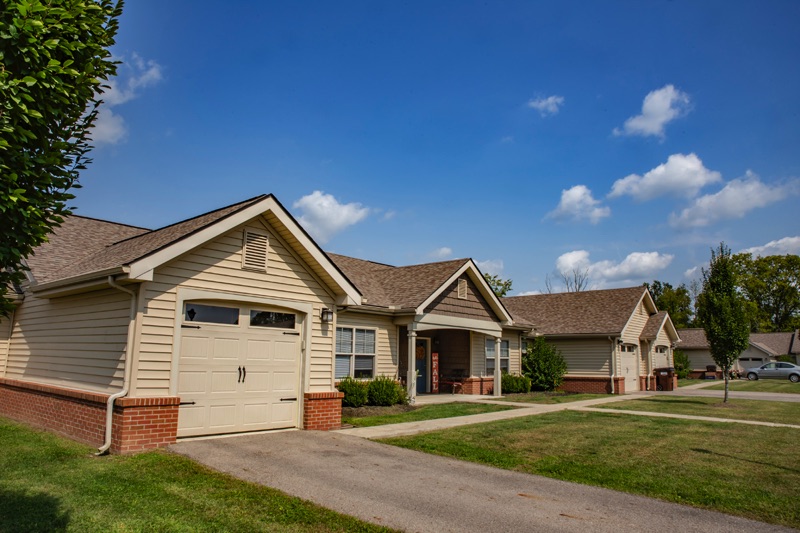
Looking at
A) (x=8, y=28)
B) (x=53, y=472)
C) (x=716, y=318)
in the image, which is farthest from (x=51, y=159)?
(x=716, y=318)

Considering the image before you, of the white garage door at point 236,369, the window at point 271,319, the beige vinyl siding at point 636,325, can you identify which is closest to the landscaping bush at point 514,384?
the beige vinyl siding at point 636,325

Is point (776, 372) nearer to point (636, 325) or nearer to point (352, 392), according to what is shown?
point (636, 325)

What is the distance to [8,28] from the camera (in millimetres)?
4000

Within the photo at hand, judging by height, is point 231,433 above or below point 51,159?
below

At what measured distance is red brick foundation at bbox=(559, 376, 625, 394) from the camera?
88.8 ft

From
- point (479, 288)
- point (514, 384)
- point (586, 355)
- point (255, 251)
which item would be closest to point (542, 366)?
point (514, 384)

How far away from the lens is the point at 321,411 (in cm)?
1173

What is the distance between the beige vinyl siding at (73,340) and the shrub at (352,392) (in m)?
6.95

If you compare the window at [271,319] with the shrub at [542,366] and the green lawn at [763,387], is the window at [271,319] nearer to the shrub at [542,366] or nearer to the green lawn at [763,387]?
the shrub at [542,366]

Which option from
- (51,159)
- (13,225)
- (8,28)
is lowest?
(13,225)

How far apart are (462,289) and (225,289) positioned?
37.5ft

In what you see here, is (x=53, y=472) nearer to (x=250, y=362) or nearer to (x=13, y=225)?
(x=250, y=362)

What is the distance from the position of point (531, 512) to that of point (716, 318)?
18810mm

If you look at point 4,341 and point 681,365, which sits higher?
point 4,341
